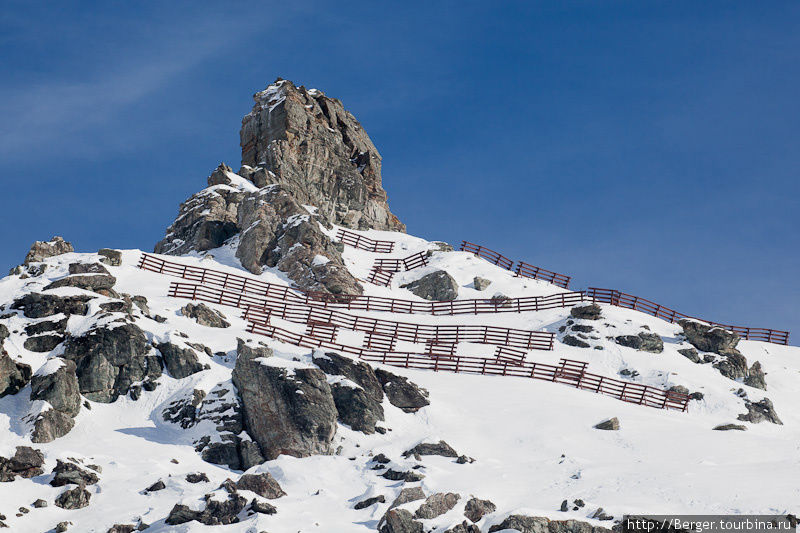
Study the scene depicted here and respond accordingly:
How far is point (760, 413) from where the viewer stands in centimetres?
4316

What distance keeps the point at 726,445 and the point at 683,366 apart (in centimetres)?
1476

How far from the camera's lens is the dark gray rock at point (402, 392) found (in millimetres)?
35531

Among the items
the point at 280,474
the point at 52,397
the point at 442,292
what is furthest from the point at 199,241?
the point at 280,474

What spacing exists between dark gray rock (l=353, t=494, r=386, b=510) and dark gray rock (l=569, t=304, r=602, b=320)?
2808 cm

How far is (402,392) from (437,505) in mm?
11324

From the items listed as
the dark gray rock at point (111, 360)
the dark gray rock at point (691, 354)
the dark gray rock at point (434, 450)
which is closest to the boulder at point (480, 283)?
the dark gray rock at point (691, 354)

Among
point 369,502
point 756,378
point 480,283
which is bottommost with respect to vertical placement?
point 369,502

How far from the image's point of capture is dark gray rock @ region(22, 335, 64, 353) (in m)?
33.6

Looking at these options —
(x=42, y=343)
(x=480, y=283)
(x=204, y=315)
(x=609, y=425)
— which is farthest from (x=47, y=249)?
(x=609, y=425)

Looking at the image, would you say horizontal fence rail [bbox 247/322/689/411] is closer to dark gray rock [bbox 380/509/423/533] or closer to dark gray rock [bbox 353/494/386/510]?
dark gray rock [bbox 353/494/386/510]

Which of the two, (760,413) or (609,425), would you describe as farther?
(760,413)

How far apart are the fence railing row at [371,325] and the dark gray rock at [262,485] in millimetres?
20123

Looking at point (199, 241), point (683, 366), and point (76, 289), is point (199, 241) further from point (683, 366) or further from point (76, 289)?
point (683, 366)

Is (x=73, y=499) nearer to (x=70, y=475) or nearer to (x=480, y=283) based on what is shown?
(x=70, y=475)
